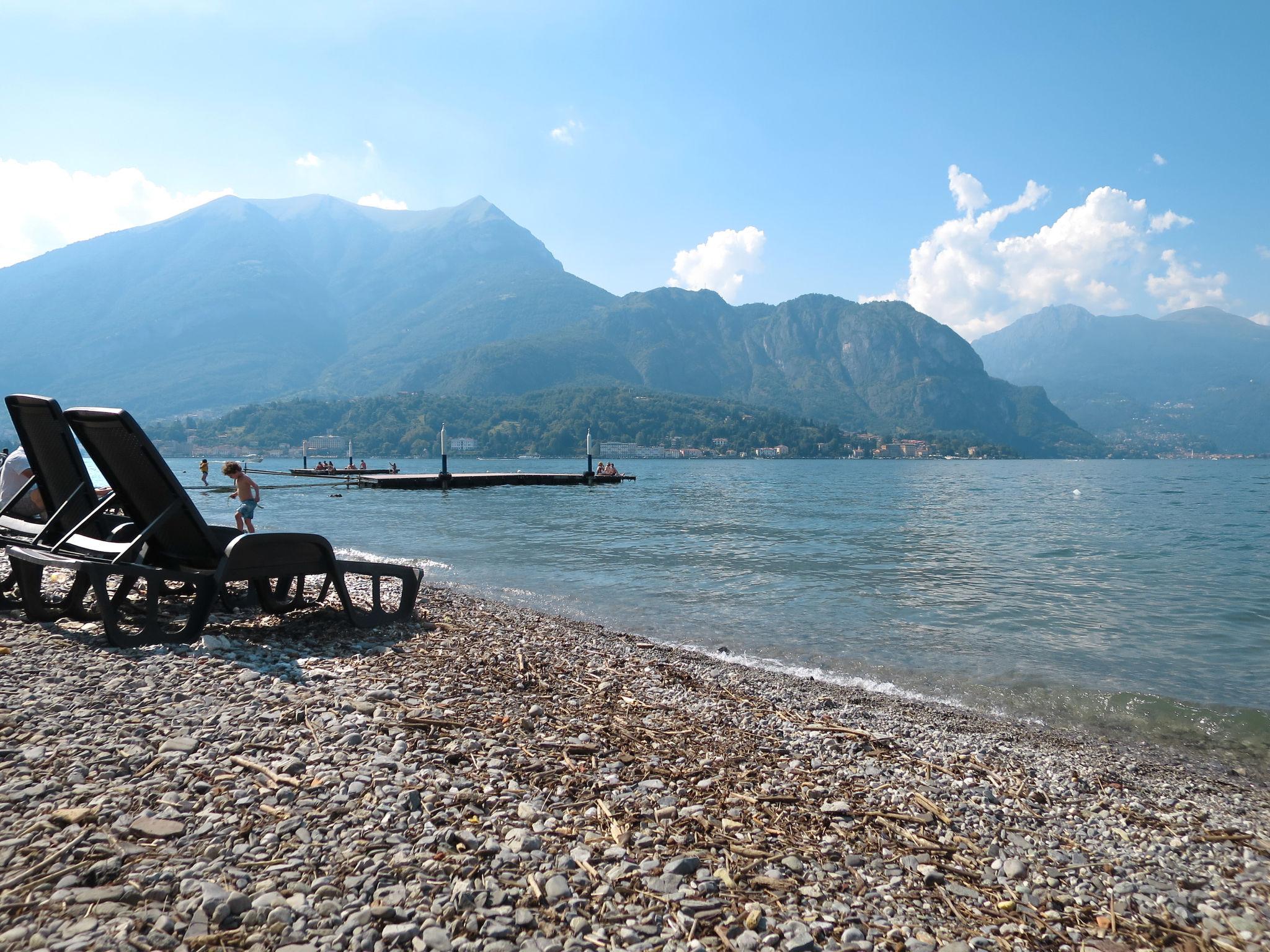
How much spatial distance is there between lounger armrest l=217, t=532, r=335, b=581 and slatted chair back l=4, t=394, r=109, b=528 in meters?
1.94

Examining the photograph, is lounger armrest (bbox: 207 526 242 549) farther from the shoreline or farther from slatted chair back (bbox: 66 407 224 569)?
the shoreline

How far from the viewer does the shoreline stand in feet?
9.03

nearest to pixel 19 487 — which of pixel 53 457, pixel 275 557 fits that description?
pixel 53 457

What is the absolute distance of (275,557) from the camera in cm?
629

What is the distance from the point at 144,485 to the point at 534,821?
4.60m

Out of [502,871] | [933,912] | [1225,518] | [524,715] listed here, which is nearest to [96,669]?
[524,715]

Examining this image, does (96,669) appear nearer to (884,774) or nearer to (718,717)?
(718,717)

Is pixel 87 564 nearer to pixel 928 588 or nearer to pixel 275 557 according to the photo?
pixel 275 557

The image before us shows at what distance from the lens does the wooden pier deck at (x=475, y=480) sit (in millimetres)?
56844

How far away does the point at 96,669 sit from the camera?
5.16m

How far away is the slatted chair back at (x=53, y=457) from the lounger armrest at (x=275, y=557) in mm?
1938

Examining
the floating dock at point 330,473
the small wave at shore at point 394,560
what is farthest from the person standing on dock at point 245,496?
the floating dock at point 330,473

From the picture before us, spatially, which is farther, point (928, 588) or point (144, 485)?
point (928, 588)

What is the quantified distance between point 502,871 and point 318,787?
116cm
